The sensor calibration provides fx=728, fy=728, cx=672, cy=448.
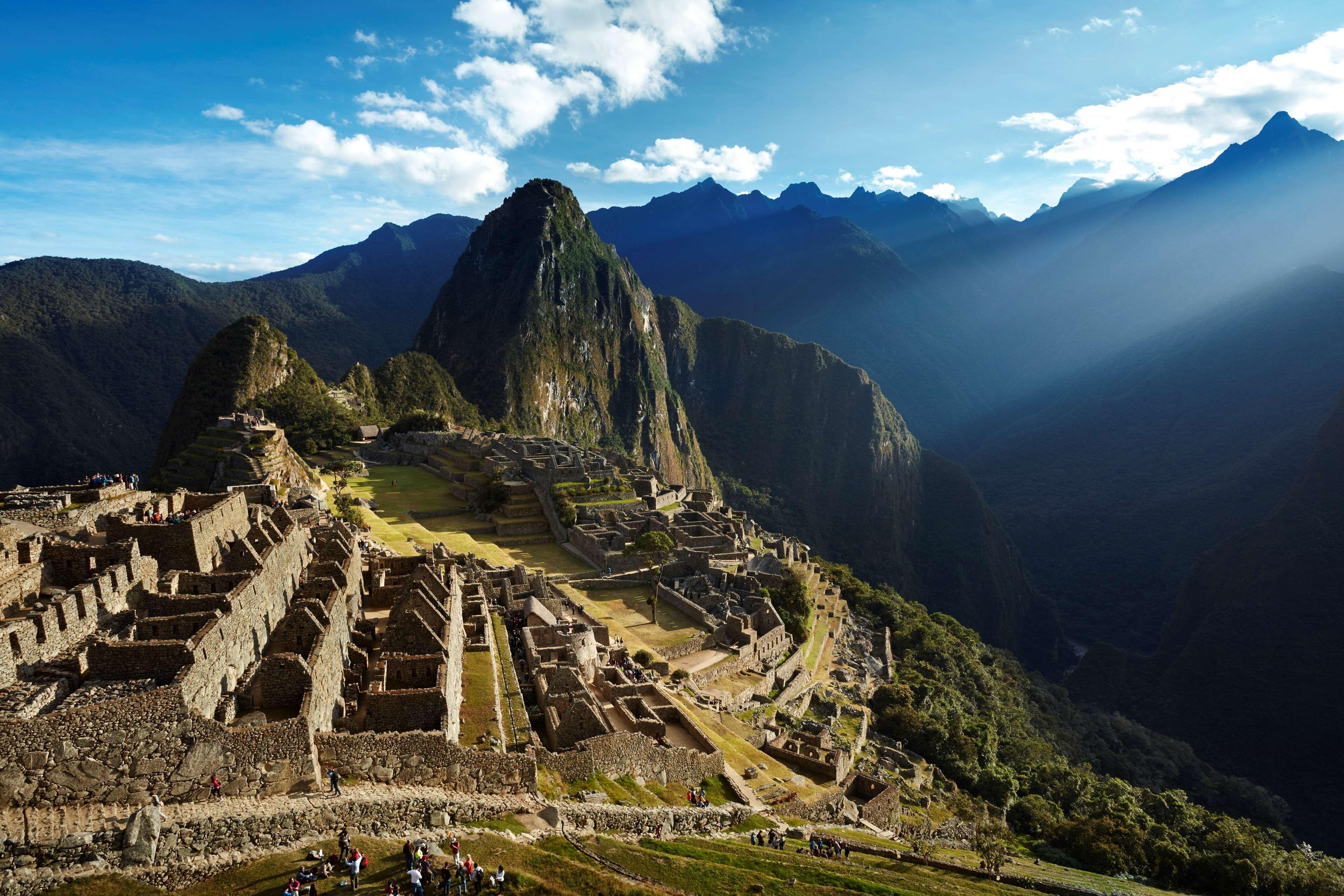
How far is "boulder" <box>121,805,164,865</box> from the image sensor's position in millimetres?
9406

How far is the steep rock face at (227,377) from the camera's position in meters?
84.6

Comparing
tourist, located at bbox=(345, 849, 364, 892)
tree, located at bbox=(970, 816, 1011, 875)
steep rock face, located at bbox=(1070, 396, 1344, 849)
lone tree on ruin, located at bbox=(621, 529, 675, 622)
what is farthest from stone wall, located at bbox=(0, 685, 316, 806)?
steep rock face, located at bbox=(1070, 396, 1344, 849)

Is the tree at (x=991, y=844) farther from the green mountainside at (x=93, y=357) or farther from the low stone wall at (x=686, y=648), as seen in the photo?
the green mountainside at (x=93, y=357)

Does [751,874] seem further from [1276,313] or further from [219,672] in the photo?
[1276,313]

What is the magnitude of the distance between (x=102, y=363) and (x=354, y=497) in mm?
103675

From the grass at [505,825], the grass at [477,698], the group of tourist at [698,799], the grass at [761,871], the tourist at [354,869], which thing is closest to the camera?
the tourist at [354,869]

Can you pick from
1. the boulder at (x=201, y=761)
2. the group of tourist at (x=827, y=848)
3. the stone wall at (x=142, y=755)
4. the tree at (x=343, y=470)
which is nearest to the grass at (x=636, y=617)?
the group of tourist at (x=827, y=848)

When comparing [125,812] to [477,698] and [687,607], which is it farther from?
[687,607]

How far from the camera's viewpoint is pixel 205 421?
83.4 meters

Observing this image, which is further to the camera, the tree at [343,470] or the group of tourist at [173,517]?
the tree at [343,470]

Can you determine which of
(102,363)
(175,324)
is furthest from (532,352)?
(102,363)

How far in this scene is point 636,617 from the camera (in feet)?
126

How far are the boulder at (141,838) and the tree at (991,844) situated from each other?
21.9 meters

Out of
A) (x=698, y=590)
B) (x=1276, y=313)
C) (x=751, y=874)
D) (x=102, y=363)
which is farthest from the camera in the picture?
(x=1276, y=313)
